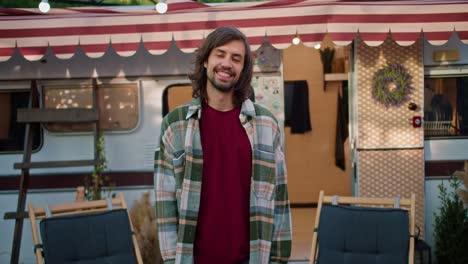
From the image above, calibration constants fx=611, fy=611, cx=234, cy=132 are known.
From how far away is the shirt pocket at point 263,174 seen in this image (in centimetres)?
261

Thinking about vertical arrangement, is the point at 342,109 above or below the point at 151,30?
below

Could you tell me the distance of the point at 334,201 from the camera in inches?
197

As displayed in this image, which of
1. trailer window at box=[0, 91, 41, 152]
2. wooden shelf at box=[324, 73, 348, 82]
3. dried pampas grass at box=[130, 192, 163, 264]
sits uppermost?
wooden shelf at box=[324, 73, 348, 82]

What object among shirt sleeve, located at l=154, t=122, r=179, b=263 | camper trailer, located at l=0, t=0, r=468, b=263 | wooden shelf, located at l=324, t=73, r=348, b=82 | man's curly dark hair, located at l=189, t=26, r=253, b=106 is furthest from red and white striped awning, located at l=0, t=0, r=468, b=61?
wooden shelf, located at l=324, t=73, r=348, b=82

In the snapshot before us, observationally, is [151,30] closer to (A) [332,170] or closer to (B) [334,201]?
(B) [334,201]

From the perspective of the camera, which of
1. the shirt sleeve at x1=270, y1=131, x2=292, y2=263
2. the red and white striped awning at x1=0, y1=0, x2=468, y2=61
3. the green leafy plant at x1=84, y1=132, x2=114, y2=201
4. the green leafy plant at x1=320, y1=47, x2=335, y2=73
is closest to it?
the shirt sleeve at x1=270, y1=131, x2=292, y2=263

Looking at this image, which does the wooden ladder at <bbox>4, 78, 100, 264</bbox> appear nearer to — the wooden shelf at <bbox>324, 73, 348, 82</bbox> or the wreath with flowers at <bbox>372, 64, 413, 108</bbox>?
the wreath with flowers at <bbox>372, 64, 413, 108</bbox>

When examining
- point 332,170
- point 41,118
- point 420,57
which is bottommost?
point 332,170

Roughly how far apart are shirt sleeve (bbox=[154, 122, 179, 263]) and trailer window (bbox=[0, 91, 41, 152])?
13.5 ft

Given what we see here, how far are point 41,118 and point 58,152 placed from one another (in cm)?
49

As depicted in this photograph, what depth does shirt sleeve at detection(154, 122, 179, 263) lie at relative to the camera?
2633 millimetres

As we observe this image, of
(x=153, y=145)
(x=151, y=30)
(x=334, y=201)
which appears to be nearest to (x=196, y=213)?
(x=334, y=201)

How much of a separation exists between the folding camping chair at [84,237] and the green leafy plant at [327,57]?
491 centimetres

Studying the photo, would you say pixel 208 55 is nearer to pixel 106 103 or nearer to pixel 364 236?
pixel 364 236
